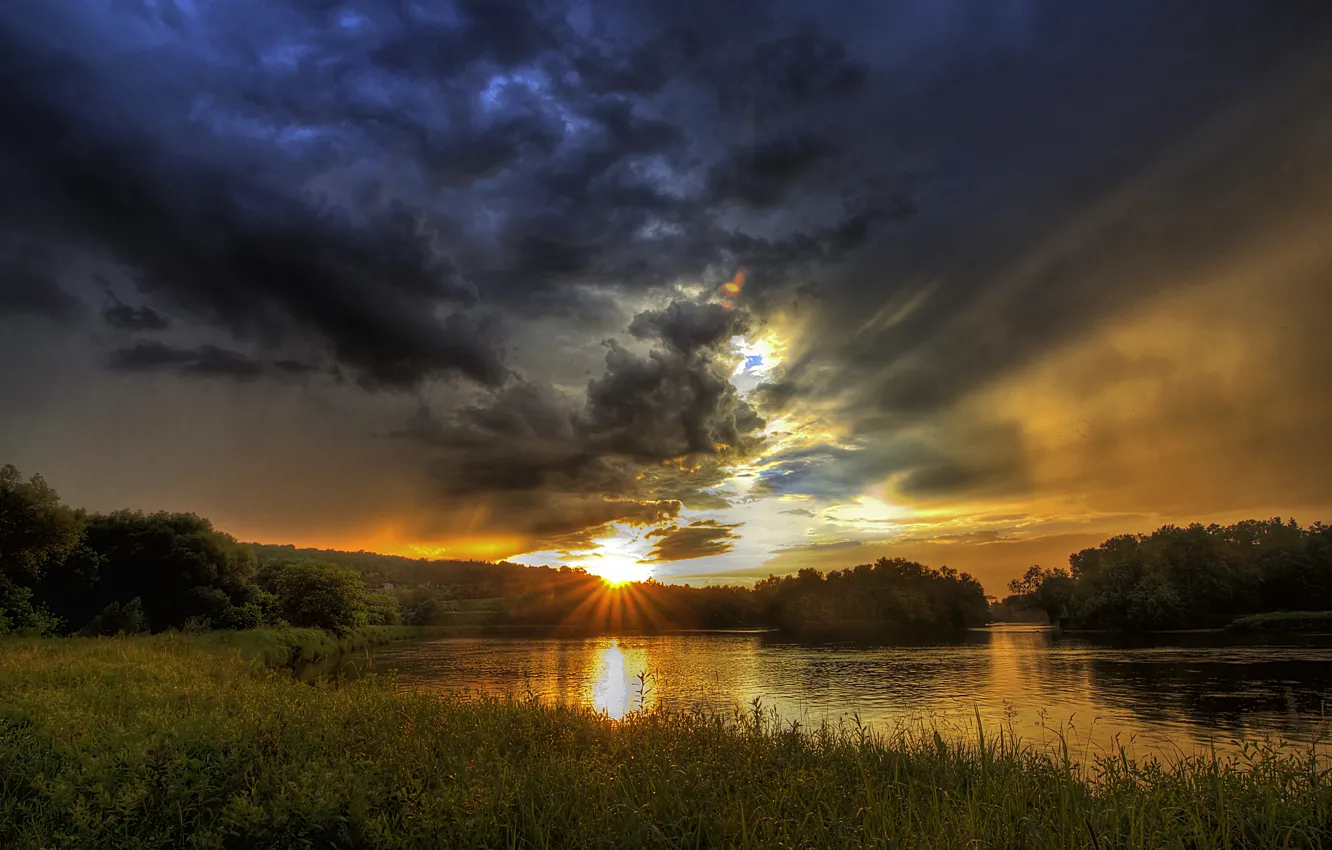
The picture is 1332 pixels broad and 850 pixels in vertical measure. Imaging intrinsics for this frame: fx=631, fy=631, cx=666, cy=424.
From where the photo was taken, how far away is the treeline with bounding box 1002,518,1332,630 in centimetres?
9894

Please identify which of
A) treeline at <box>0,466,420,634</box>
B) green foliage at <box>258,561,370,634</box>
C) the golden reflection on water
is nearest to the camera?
the golden reflection on water

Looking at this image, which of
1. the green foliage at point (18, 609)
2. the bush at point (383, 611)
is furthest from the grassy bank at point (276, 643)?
the bush at point (383, 611)

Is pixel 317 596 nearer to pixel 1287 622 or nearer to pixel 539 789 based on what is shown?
pixel 539 789

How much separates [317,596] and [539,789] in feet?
224

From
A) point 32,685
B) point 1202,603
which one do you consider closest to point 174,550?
point 32,685

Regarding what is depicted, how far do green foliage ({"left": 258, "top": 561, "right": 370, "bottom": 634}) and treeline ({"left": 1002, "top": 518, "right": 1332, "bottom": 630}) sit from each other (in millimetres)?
112236

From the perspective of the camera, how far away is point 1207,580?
102 m

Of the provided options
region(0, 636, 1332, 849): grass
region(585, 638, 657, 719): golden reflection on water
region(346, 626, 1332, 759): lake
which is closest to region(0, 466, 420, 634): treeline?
region(346, 626, 1332, 759): lake

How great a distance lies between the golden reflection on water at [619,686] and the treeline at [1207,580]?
290 ft

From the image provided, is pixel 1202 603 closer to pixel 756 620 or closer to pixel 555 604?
pixel 756 620

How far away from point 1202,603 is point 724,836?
431ft

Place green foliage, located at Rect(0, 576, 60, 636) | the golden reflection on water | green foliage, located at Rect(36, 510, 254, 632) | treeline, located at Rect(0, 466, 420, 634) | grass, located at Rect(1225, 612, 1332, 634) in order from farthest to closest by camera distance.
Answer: grass, located at Rect(1225, 612, 1332, 634)
green foliage, located at Rect(36, 510, 254, 632)
treeline, located at Rect(0, 466, 420, 634)
green foliage, located at Rect(0, 576, 60, 636)
the golden reflection on water

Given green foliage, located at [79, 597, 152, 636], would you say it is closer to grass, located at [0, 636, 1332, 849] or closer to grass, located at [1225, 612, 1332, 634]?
grass, located at [0, 636, 1332, 849]

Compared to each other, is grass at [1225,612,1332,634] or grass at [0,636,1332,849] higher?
grass at [0,636,1332,849]
